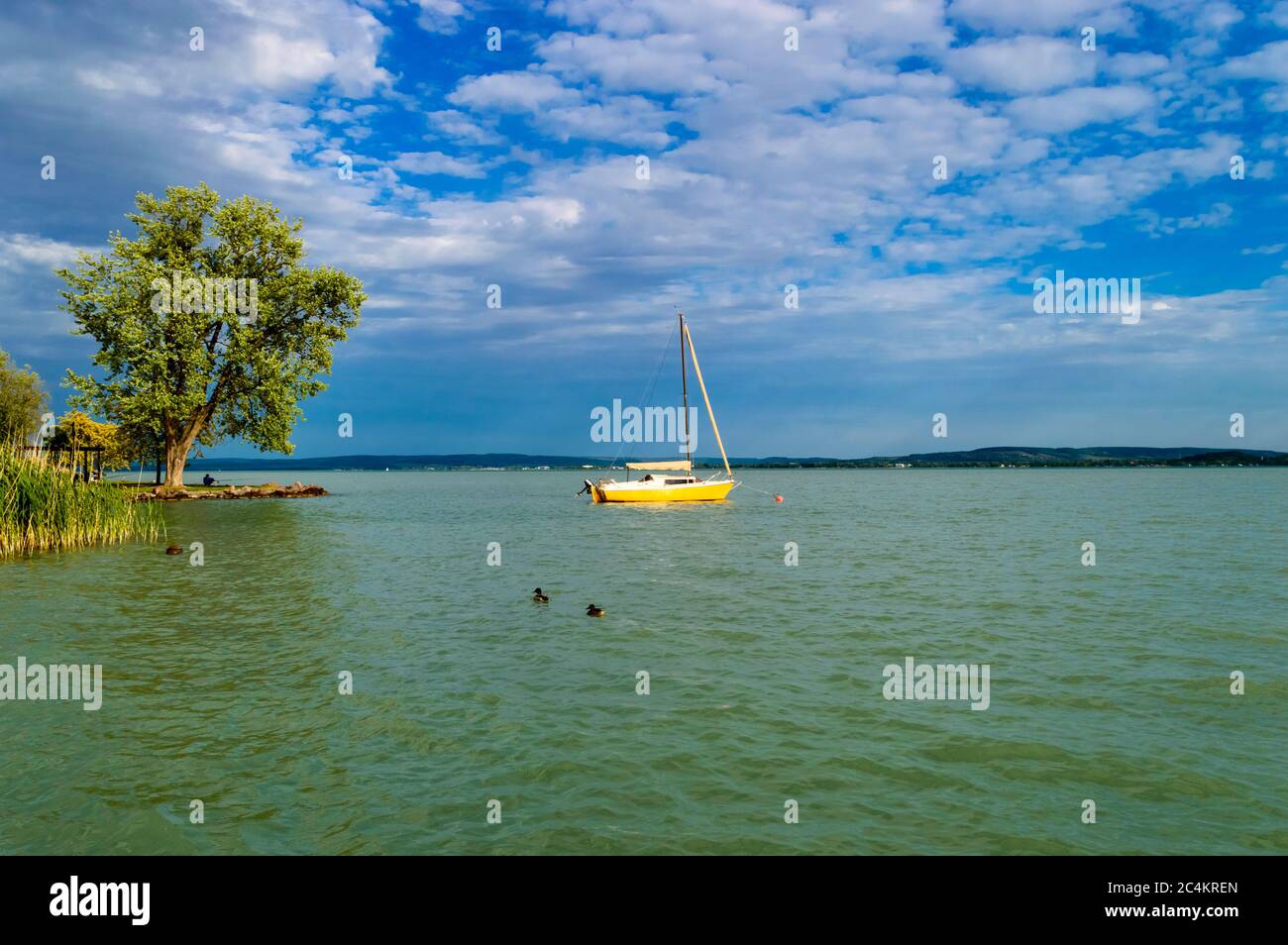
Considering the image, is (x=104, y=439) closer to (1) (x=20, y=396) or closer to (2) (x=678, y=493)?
(1) (x=20, y=396)

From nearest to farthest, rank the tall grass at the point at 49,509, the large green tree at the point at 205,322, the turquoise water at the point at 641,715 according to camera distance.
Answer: the turquoise water at the point at 641,715 < the tall grass at the point at 49,509 < the large green tree at the point at 205,322

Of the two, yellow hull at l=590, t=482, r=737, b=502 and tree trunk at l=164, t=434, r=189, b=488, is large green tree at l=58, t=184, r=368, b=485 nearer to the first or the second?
tree trunk at l=164, t=434, r=189, b=488

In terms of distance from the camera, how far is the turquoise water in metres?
7.43

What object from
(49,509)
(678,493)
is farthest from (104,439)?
(678,493)

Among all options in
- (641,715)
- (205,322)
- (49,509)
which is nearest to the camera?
(641,715)

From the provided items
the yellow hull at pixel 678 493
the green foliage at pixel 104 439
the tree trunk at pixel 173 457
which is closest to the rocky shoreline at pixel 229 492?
the tree trunk at pixel 173 457

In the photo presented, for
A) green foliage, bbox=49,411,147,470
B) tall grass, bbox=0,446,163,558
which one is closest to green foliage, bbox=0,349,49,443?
green foliage, bbox=49,411,147,470

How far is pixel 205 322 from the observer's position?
56.4m

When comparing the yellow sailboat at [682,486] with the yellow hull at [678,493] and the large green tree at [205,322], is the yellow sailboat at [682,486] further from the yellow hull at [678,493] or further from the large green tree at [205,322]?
the large green tree at [205,322]

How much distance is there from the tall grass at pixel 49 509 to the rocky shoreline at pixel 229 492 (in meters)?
22.9

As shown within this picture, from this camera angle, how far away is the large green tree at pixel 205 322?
53.7m

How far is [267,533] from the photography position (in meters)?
37.2

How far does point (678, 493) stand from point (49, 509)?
44.1m

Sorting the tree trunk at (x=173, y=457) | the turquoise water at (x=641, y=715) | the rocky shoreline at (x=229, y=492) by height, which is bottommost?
the turquoise water at (x=641, y=715)
